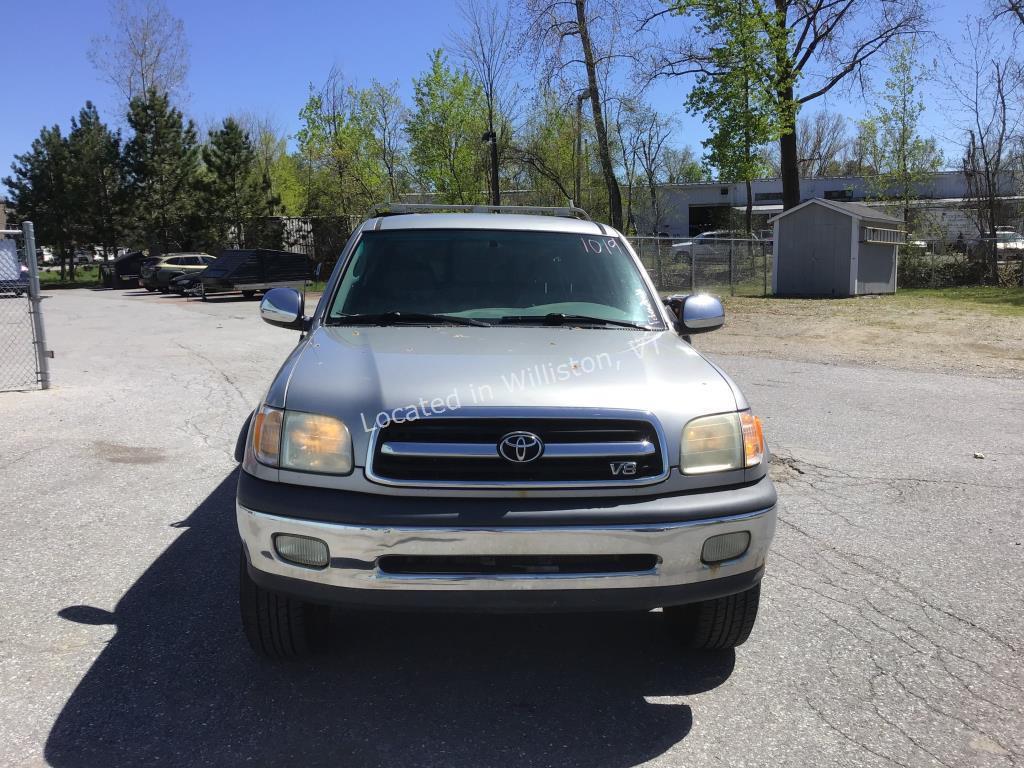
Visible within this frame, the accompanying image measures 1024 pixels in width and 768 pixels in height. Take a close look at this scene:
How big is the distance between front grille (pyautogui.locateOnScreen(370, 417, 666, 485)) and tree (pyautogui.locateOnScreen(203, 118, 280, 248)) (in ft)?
136

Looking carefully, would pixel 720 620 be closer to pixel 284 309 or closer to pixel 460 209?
pixel 284 309

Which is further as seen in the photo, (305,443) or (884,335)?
(884,335)

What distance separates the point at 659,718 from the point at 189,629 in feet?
6.52

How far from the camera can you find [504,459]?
2.65 m

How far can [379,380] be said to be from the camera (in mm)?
2836

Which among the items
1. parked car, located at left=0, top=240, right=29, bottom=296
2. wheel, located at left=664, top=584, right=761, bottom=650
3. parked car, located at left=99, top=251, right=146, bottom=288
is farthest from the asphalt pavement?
parked car, located at left=99, top=251, right=146, bottom=288

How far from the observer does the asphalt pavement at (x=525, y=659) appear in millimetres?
2637

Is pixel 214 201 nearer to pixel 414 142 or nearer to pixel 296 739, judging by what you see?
pixel 414 142

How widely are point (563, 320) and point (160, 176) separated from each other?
1683 inches

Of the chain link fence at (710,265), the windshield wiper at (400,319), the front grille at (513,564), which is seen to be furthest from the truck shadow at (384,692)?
the chain link fence at (710,265)

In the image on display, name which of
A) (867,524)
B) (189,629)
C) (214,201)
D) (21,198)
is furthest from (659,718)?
(21,198)

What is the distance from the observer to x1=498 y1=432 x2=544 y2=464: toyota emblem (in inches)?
104

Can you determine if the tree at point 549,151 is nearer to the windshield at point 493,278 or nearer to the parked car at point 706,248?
the parked car at point 706,248

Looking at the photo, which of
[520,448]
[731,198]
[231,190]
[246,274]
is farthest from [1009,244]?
[731,198]
